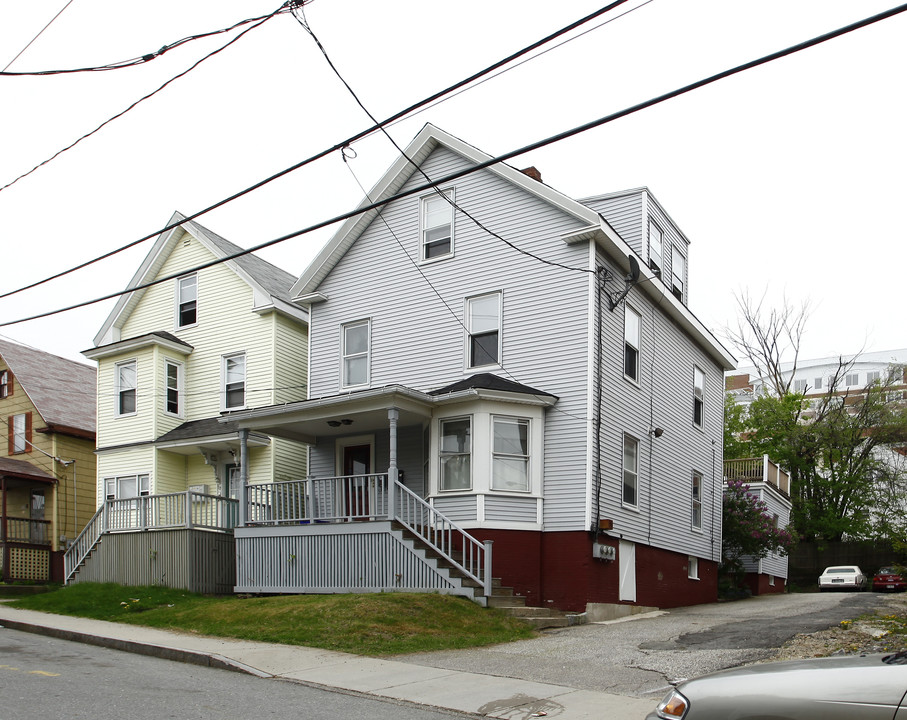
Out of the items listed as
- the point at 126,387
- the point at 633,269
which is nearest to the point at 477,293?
the point at 633,269

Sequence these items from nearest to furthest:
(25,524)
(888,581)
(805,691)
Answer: (805,691)
(25,524)
(888,581)

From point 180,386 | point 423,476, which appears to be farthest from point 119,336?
point 423,476

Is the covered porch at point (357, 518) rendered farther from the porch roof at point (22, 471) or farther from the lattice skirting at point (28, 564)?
the porch roof at point (22, 471)

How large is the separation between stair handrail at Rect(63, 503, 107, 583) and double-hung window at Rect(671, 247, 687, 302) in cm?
1455

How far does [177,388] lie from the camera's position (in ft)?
85.1

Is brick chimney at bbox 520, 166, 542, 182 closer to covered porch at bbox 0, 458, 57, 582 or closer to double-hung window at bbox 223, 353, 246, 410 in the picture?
double-hung window at bbox 223, 353, 246, 410

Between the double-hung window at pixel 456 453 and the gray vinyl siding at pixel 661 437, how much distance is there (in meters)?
2.61

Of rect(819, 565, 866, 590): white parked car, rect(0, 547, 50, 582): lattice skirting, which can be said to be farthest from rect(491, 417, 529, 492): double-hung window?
rect(819, 565, 866, 590): white parked car

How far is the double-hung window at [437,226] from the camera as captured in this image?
68.6 ft

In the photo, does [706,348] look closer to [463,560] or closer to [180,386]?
[463,560]

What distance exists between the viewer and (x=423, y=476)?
19891 millimetres

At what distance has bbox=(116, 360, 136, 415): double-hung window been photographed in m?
26.3

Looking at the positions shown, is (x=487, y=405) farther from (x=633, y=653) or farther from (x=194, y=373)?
(x=194, y=373)

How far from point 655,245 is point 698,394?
4673 millimetres
